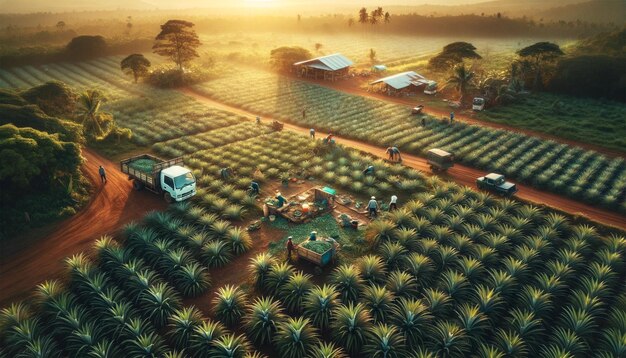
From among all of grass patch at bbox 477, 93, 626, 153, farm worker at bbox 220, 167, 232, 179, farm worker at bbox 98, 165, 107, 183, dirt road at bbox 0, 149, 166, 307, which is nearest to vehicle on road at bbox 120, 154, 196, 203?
dirt road at bbox 0, 149, 166, 307

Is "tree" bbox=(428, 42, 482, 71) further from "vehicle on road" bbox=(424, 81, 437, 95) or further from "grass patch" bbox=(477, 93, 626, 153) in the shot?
"grass patch" bbox=(477, 93, 626, 153)

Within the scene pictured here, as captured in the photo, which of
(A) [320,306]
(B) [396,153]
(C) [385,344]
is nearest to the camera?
(C) [385,344]

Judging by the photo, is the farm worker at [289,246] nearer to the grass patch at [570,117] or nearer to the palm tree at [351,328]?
the palm tree at [351,328]

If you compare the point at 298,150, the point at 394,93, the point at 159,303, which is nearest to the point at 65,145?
the point at 159,303

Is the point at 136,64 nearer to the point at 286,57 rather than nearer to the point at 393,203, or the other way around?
the point at 286,57

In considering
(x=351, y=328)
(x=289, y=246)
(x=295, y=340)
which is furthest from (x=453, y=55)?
(x=295, y=340)

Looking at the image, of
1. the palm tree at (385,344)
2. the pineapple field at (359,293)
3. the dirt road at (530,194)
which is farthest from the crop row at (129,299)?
→ the dirt road at (530,194)
